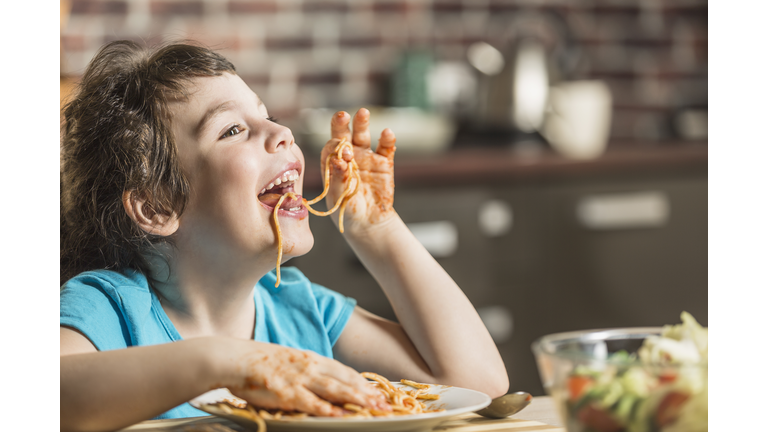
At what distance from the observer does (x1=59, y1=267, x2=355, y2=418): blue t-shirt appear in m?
0.88

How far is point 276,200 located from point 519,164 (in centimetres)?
146

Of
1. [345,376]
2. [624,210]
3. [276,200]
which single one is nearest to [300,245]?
[276,200]

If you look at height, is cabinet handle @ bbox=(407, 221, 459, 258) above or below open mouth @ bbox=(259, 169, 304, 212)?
below

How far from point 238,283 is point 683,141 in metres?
2.25

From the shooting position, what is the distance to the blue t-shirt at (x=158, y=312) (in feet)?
2.88

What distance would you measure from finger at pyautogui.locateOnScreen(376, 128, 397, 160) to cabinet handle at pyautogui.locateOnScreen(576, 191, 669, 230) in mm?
1445

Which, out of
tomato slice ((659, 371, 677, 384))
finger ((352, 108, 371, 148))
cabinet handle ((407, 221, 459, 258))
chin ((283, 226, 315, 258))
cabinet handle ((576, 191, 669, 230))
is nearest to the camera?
tomato slice ((659, 371, 677, 384))

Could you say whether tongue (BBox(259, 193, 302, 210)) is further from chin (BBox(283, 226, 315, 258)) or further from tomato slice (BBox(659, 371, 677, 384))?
tomato slice (BBox(659, 371, 677, 384))

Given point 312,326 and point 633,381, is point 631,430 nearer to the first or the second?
point 633,381

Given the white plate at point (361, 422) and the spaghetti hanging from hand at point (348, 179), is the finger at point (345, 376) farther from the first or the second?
the spaghetti hanging from hand at point (348, 179)

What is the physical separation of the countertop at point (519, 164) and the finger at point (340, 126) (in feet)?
3.15

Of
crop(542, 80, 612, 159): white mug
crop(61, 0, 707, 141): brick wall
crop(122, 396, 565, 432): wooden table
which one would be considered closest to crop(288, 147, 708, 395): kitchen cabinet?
crop(542, 80, 612, 159): white mug

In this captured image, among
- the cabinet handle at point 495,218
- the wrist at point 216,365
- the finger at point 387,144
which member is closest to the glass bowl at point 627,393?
the wrist at point 216,365
